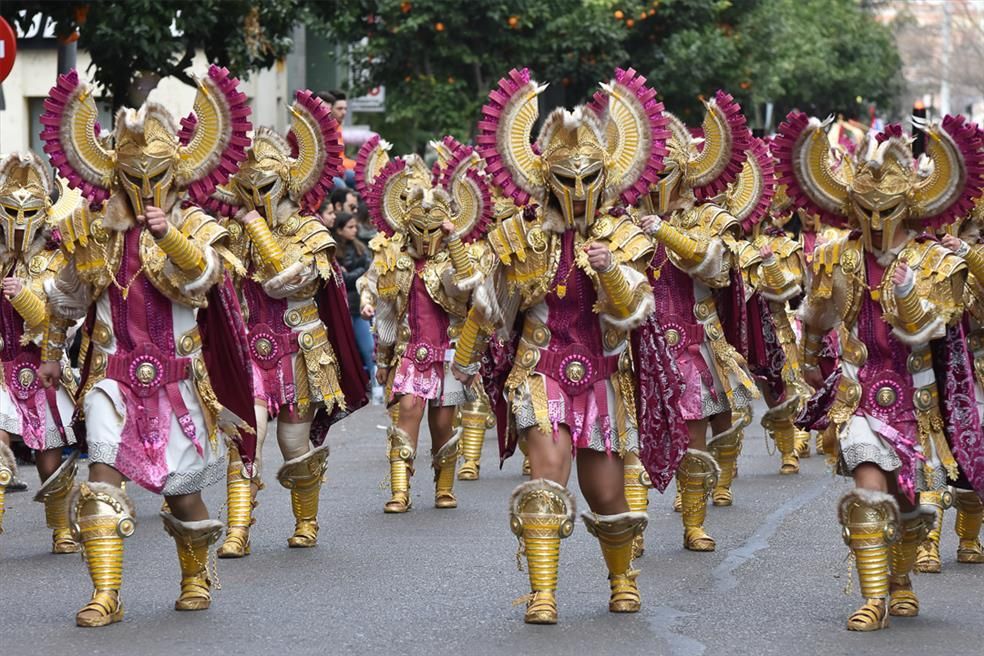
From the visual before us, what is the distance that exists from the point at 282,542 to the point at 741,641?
11.4ft

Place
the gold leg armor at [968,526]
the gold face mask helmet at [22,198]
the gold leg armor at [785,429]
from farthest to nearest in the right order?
the gold leg armor at [785,429], the gold face mask helmet at [22,198], the gold leg armor at [968,526]

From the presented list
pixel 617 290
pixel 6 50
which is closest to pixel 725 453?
pixel 617 290

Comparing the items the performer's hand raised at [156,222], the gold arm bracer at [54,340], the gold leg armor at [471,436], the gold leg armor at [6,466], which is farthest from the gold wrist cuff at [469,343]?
the gold leg armor at [471,436]

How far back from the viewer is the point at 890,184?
27.0 feet

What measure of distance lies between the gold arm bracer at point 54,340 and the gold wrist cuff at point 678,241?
2.82 metres

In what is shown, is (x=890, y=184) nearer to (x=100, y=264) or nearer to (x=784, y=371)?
(x=100, y=264)

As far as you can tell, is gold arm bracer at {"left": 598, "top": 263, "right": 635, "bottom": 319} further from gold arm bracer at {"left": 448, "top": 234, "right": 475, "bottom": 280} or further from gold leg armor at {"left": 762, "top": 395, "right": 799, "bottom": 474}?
gold leg armor at {"left": 762, "top": 395, "right": 799, "bottom": 474}

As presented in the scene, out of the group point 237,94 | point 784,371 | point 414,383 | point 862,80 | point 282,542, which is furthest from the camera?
point 862,80

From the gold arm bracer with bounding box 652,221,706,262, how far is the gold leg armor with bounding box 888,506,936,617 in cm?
204

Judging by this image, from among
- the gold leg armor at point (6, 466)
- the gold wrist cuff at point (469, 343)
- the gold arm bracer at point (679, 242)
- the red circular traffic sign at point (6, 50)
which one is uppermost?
the red circular traffic sign at point (6, 50)

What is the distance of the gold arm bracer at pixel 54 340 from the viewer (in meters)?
8.59

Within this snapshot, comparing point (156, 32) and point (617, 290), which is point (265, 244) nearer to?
point (617, 290)


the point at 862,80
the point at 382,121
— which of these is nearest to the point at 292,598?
the point at 382,121

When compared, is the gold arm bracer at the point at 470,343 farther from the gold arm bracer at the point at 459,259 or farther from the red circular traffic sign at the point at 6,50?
the red circular traffic sign at the point at 6,50
